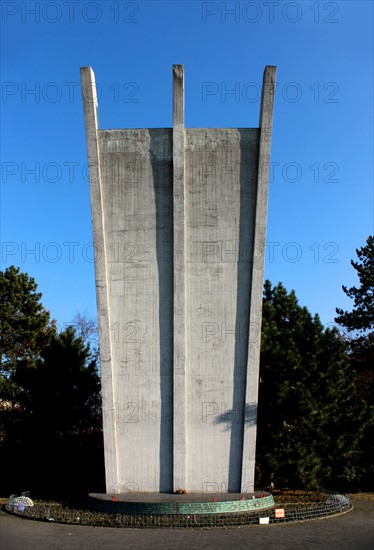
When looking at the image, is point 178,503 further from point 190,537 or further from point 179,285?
point 179,285

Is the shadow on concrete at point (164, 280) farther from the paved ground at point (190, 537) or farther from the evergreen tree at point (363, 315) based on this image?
the evergreen tree at point (363, 315)

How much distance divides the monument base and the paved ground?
99cm

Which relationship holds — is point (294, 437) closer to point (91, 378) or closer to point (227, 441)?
point (227, 441)

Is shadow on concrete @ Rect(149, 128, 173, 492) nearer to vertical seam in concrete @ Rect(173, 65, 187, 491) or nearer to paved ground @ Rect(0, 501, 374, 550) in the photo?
vertical seam in concrete @ Rect(173, 65, 187, 491)

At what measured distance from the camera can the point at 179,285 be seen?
18.3 metres

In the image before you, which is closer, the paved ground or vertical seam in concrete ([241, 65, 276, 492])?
the paved ground

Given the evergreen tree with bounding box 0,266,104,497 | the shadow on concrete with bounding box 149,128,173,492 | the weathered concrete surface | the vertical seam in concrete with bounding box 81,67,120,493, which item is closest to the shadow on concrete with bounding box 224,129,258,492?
the weathered concrete surface

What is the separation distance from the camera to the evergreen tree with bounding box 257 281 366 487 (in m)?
21.0

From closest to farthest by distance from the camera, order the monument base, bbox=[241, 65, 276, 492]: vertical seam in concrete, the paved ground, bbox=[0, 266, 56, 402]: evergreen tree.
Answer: the paved ground
the monument base
bbox=[241, 65, 276, 492]: vertical seam in concrete
bbox=[0, 266, 56, 402]: evergreen tree

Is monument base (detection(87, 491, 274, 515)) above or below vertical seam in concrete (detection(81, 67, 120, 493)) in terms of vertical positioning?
below

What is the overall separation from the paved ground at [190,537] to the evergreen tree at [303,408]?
4.78 meters

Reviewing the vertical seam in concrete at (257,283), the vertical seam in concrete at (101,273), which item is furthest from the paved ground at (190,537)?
the vertical seam in concrete at (101,273)

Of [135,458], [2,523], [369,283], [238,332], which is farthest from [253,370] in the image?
[369,283]

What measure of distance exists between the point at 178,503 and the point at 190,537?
2.03m
